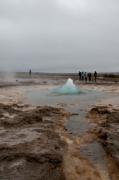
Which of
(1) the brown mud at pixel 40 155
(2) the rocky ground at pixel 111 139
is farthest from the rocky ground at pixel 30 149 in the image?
(2) the rocky ground at pixel 111 139

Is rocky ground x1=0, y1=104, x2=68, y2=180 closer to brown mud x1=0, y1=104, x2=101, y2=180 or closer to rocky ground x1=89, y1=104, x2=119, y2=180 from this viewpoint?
brown mud x1=0, y1=104, x2=101, y2=180

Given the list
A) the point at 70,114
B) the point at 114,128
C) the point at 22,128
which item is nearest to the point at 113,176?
the point at 114,128

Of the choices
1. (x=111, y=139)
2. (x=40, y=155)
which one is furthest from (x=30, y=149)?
(x=111, y=139)

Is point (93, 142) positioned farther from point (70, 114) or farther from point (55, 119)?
point (70, 114)

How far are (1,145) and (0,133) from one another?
192 centimetres

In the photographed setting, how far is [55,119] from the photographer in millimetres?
14461

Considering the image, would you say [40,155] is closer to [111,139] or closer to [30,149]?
[30,149]

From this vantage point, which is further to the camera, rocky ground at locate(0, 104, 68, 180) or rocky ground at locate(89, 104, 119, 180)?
rocky ground at locate(89, 104, 119, 180)

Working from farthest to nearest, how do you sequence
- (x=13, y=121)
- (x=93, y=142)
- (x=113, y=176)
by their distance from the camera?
(x=13, y=121) → (x=93, y=142) → (x=113, y=176)

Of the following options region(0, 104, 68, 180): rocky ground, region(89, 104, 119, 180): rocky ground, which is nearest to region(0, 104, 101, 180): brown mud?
region(0, 104, 68, 180): rocky ground

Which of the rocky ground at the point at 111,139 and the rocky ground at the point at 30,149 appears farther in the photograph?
the rocky ground at the point at 111,139

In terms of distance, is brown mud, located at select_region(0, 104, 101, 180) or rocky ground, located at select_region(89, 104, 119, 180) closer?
brown mud, located at select_region(0, 104, 101, 180)

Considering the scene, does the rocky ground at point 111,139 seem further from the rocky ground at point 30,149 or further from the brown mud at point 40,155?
the rocky ground at point 30,149

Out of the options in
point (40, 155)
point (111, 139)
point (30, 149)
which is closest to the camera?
point (40, 155)
